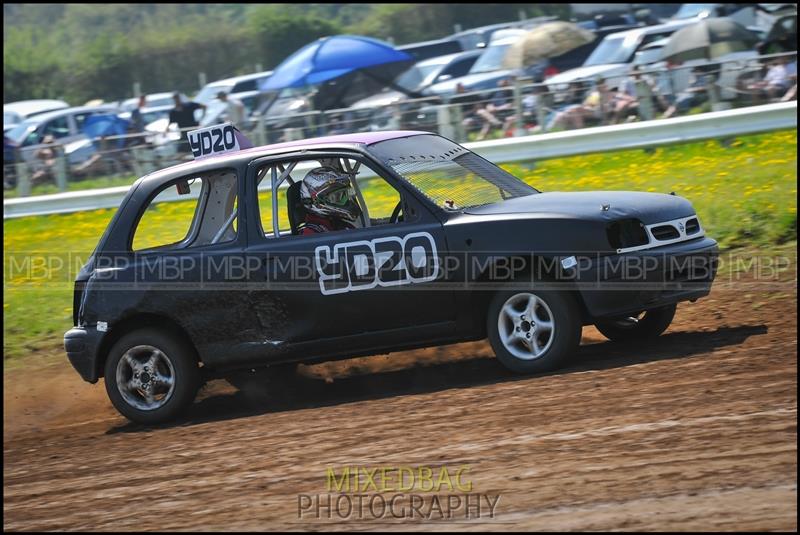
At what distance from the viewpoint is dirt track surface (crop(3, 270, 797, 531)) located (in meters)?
4.89

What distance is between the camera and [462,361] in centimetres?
836

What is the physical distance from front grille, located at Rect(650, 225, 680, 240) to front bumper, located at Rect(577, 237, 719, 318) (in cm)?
8

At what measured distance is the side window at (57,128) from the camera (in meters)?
26.7

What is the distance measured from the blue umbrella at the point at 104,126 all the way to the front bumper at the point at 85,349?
54.8ft

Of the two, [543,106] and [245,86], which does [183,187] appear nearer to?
[543,106]

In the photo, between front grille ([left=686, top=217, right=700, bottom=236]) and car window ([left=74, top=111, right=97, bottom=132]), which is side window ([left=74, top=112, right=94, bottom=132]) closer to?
car window ([left=74, top=111, right=97, bottom=132])

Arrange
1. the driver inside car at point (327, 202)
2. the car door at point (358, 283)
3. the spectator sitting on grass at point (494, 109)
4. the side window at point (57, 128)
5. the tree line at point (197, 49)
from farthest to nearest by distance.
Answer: the tree line at point (197, 49)
the side window at point (57, 128)
the spectator sitting on grass at point (494, 109)
the driver inside car at point (327, 202)
the car door at point (358, 283)

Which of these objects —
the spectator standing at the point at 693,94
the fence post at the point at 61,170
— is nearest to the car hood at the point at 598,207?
the spectator standing at the point at 693,94

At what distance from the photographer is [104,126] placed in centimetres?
2483

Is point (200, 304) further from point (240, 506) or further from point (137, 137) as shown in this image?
point (137, 137)

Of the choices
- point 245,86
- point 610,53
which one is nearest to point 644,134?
point 610,53

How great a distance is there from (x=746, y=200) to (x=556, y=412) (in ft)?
18.6

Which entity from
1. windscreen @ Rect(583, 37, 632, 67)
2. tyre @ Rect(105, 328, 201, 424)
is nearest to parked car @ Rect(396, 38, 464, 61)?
windscreen @ Rect(583, 37, 632, 67)

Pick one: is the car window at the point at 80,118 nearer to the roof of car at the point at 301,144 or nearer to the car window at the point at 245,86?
the car window at the point at 245,86
